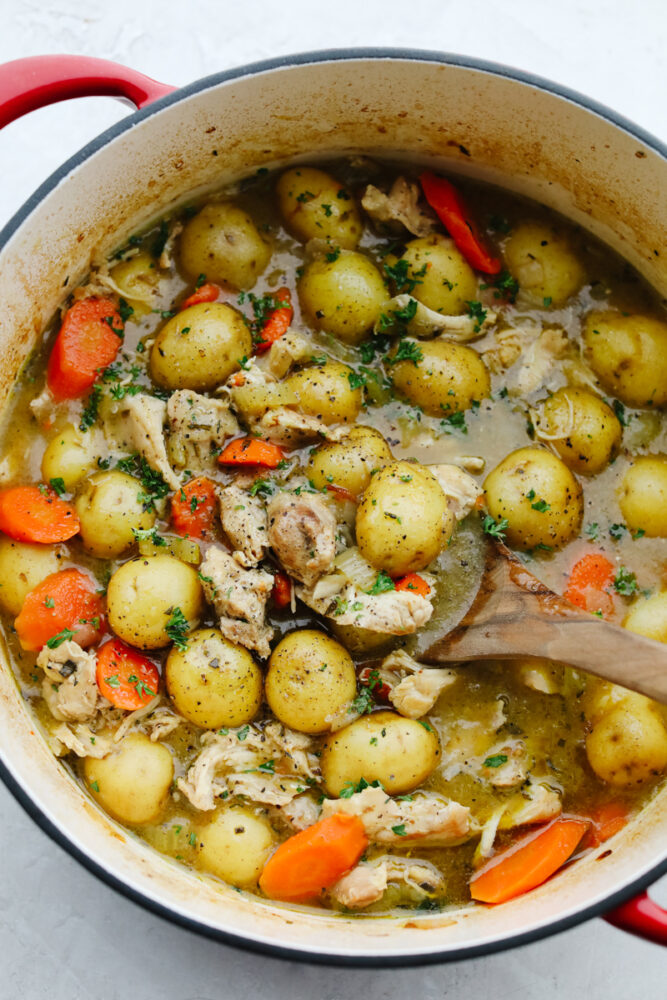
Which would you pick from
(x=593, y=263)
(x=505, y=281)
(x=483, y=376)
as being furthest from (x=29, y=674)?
(x=593, y=263)

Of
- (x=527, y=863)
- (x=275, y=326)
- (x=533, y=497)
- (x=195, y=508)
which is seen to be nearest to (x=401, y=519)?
(x=533, y=497)

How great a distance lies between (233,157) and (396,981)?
2.01 meters

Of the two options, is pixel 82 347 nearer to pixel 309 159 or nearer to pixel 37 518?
pixel 37 518

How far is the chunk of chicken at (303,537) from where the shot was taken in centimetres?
214

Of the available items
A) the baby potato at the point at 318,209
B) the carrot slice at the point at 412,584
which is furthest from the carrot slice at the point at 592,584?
the baby potato at the point at 318,209

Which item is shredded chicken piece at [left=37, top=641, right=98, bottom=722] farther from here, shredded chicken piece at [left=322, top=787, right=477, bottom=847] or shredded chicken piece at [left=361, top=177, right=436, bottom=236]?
shredded chicken piece at [left=361, top=177, right=436, bottom=236]

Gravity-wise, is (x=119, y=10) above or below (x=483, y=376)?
above

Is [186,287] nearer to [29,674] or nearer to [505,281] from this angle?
[505,281]

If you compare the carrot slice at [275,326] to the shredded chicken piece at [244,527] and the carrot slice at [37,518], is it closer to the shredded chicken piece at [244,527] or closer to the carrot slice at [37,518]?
the shredded chicken piece at [244,527]

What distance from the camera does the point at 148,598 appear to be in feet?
7.00

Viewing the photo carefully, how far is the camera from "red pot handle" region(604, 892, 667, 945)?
69.7 inches

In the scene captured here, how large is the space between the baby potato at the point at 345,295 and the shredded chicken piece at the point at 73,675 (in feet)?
3.18

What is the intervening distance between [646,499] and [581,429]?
23 cm

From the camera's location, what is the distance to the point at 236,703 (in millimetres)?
2148
